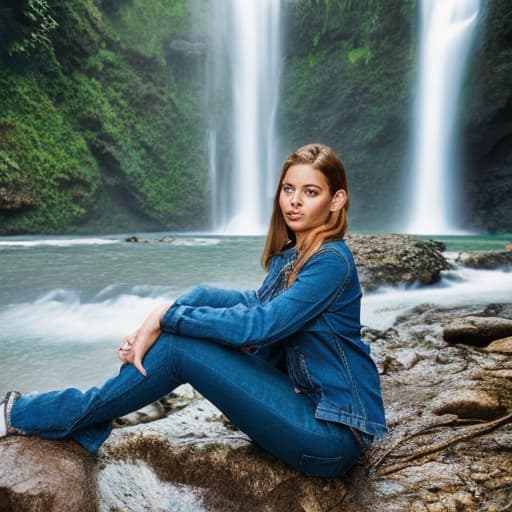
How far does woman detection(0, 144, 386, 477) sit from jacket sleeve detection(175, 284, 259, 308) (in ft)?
0.81

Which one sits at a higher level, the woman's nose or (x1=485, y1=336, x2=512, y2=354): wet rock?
the woman's nose

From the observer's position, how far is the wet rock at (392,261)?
5.81m

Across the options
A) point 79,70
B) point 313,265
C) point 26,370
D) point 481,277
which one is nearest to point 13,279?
point 26,370

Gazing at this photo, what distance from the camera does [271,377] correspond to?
1.46 m

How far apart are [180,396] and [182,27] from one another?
2719cm

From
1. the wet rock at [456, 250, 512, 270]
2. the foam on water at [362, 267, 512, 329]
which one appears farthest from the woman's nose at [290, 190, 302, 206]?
the wet rock at [456, 250, 512, 270]

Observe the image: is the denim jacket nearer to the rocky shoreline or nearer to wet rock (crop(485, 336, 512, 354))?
the rocky shoreline

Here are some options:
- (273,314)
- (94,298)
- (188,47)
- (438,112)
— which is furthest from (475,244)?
(188,47)

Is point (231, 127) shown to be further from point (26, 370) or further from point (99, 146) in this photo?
point (26, 370)

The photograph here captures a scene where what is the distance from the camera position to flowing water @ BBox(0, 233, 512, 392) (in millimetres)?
3783

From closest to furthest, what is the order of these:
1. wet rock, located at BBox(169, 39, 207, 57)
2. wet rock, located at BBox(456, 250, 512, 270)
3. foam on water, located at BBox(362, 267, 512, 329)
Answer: foam on water, located at BBox(362, 267, 512, 329) → wet rock, located at BBox(456, 250, 512, 270) → wet rock, located at BBox(169, 39, 207, 57)

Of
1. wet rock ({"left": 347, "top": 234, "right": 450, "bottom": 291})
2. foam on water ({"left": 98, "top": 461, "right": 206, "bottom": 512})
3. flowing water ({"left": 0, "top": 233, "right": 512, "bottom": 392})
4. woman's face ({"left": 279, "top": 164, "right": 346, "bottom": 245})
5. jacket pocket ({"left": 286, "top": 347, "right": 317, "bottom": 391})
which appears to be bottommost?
flowing water ({"left": 0, "top": 233, "right": 512, "bottom": 392})

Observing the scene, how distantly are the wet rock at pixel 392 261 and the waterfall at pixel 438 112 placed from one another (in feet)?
54.9

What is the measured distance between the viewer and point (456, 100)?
71.2ft
